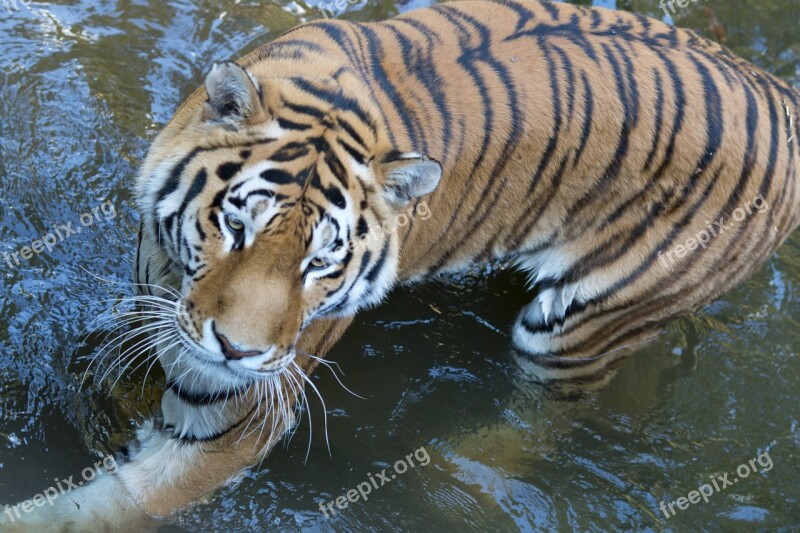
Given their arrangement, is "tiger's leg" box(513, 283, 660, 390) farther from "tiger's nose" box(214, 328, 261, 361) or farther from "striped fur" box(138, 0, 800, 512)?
"tiger's nose" box(214, 328, 261, 361)

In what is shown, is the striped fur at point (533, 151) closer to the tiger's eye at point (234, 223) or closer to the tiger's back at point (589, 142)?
the tiger's back at point (589, 142)

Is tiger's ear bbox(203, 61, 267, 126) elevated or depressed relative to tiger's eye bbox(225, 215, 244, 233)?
elevated

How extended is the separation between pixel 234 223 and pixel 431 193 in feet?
2.57

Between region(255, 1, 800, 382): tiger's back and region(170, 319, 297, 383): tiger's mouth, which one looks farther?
region(255, 1, 800, 382): tiger's back

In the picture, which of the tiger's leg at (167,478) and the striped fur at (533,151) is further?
the tiger's leg at (167,478)

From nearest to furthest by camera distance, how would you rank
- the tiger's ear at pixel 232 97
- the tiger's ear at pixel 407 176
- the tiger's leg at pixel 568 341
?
the tiger's ear at pixel 232 97, the tiger's ear at pixel 407 176, the tiger's leg at pixel 568 341

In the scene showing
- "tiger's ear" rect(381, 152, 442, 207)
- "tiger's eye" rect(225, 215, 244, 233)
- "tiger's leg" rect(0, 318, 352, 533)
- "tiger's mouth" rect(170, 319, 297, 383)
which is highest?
"tiger's ear" rect(381, 152, 442, 207)

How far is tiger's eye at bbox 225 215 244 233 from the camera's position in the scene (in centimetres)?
221

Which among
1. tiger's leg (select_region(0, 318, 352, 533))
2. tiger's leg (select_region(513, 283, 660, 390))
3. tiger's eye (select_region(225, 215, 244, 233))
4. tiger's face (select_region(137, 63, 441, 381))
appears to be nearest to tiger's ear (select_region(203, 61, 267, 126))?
tiger's face (select_region(137, 63, 441, 381))

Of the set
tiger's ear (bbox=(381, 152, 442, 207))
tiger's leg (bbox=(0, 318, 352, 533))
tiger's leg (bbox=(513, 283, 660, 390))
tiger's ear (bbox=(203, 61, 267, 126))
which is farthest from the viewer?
tiger's leg (bbox=(513, 283, 660, 390))

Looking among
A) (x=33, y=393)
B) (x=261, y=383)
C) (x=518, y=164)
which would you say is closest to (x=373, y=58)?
(x=518, y=164)

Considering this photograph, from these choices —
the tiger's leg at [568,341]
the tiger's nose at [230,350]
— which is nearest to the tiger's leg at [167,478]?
the tiger's nose at [230,350]

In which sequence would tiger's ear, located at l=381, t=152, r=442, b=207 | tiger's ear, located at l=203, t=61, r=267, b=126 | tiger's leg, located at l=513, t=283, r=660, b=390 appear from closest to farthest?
tiger's ear, located at l=203, t=61, r=267, b=126 → tiger's ear, located at l=381, t=152, r=442, b=207 → tiger's leg, located at l=513, t=283, r=660, b=390

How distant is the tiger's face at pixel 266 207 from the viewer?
218cm
